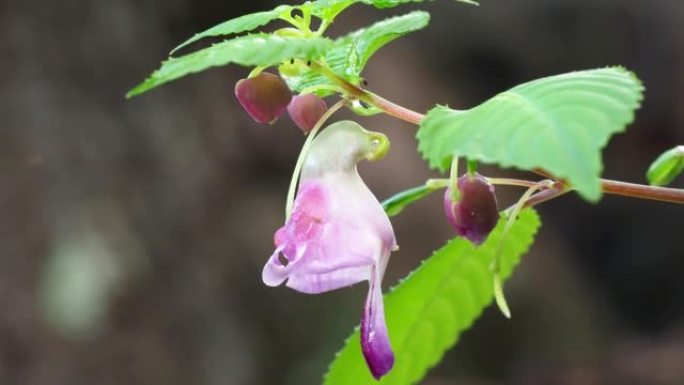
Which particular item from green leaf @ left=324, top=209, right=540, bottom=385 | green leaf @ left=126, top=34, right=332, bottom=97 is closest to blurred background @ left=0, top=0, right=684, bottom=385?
green leaf @ left=324, top=209, right=540, bottom=385

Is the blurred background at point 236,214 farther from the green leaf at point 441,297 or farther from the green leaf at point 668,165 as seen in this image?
the green leaf at point 668,165

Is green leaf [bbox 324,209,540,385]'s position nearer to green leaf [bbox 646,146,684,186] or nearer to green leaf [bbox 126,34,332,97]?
green leaf [bbox 646,146,684,186]

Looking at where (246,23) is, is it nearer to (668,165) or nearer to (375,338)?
(375,338)

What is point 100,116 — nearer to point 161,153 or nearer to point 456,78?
point 161,153

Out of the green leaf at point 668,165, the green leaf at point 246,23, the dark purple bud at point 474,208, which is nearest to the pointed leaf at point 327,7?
the green leaf at point 246,23

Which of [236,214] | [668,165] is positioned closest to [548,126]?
[668,165]
